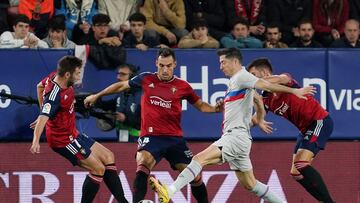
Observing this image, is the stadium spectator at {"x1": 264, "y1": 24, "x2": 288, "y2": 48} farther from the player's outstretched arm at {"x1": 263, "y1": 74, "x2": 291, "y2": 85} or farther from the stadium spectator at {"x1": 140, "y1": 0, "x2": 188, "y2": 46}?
the player's outstretched arm at {"x1": 263, "y1": 74, "x2": 291, "y2": 85}

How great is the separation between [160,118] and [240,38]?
3601 mm

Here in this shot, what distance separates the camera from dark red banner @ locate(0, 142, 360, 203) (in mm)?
18922

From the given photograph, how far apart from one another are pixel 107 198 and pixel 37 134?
2.71 metres

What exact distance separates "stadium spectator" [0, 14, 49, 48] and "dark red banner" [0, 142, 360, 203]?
1413 mm

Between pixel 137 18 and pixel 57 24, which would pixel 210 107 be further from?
pixel 57 24

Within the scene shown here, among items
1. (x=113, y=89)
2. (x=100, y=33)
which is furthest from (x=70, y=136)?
(x=100, y=33)

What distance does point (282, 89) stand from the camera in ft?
52.9

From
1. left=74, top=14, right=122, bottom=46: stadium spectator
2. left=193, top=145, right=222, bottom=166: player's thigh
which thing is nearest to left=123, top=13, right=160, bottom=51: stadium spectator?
left=74, top=14, right=122, bottom=46: stadium spectator

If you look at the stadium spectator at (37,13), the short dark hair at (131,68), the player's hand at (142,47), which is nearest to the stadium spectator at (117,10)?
the stadium spectator at (37,13)

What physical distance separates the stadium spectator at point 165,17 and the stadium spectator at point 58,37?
130cm

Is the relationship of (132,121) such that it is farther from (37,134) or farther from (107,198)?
(37,134)

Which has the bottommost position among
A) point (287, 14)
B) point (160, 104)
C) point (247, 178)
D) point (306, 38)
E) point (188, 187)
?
point (188, 187)

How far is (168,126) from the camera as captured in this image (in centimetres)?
1700

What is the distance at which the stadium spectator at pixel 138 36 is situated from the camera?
19938 millimetres
